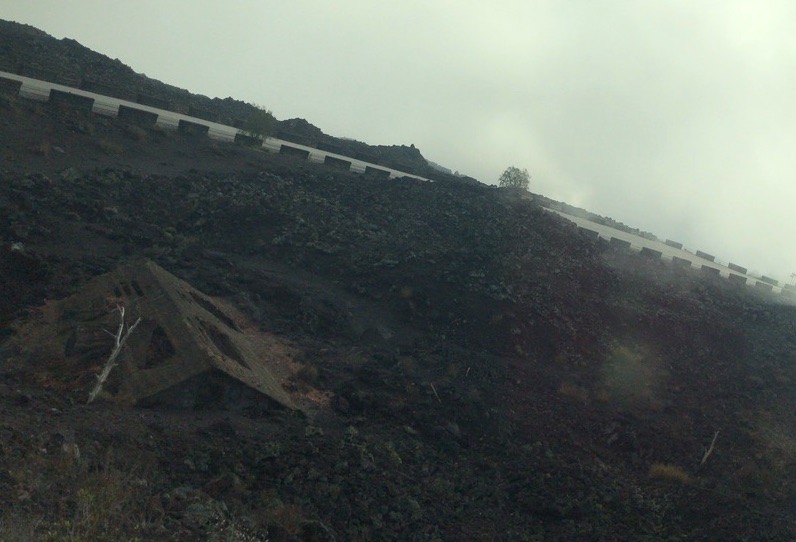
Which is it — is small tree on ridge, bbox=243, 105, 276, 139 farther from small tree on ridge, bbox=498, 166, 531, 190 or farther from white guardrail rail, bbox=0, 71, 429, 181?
small tree on ridge, bbox=498, 166, 531, 190

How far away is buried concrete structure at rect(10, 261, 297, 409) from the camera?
1067 centimetres

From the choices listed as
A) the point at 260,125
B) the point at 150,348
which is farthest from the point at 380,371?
the point at 260,125

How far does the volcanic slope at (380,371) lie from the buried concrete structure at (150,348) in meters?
0.19

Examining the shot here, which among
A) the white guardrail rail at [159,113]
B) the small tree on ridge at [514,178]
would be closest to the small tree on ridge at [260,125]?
the white guardrail rail at [159,113]

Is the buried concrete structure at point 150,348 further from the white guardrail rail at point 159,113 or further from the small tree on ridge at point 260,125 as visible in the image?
the small tree on ridge at point 260,125

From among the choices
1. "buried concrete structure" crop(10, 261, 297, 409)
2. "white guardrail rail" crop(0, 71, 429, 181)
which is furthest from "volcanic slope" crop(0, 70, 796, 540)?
"white guardrail rail" crop(0, 71, 429, 181)

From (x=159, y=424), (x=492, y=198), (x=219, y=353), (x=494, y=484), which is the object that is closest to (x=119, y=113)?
(x=492, y=198)

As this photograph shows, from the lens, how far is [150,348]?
11.4m

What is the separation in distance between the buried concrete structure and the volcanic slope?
192 mm

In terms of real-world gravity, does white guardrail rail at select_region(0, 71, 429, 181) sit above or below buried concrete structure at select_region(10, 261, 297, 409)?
above

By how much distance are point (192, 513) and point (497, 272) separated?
16.0 m

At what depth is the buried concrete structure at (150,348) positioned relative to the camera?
1067cm

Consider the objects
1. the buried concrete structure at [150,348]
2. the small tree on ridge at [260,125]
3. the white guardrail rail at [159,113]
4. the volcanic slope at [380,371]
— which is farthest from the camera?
the small tree on ridge at [260,125]

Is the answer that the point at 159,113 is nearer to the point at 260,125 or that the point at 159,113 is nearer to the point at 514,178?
the point at 260,125
